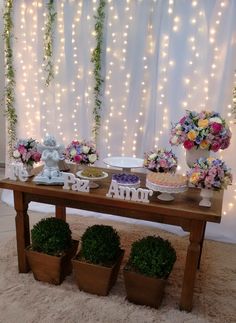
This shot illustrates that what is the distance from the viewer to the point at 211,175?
151cm

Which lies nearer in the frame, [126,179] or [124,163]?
[126,179]

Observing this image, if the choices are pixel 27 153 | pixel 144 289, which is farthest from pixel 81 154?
pixel 144 289

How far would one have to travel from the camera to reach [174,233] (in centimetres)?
270

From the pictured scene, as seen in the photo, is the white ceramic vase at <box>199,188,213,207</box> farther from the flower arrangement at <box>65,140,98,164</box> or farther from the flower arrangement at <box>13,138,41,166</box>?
the flower arrangement at <box>13,138,41,166</box>

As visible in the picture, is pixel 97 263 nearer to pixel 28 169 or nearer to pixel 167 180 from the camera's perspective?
pixel 167 180

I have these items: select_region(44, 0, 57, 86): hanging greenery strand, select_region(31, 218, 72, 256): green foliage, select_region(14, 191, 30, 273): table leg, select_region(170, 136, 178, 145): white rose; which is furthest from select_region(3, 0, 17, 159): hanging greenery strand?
select_region(170, 136, 178, 145): white rose

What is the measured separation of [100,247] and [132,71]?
1.58m

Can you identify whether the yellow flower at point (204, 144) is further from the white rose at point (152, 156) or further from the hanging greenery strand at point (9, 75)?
the hanging greenery strand at point (9, 75)

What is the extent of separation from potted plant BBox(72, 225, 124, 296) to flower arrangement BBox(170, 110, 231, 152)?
0.78 meters

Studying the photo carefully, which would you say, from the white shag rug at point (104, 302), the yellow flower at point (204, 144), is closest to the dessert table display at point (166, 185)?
the yellow flower at point (204, 144)

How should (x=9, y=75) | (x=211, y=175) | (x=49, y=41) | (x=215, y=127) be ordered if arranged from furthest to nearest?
(x=9, y=75), (x=49, y=41), (x=215, y=127), (x=211, y=175)

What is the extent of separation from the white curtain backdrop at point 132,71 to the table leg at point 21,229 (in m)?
1.12

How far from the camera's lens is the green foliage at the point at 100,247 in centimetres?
174

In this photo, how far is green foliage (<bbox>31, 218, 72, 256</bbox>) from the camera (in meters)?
1.83
